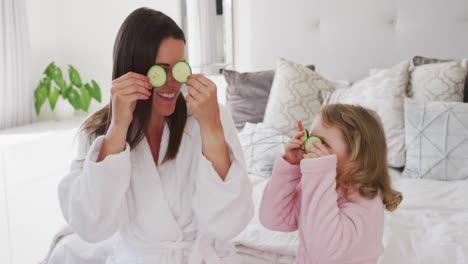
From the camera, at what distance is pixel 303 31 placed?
→ 9.29 ft

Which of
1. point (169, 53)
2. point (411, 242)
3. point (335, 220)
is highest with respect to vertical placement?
point (169, 53)

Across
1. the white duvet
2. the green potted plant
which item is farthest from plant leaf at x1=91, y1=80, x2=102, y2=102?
the white duvet

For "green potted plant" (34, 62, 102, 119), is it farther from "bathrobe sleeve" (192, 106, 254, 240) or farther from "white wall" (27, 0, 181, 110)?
"bathrobe sleeve" (192, 106, 254, 240)

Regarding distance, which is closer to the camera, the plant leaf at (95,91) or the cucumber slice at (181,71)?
the cucumber slice at (181,71)

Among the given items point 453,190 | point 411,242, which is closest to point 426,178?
point 453,190

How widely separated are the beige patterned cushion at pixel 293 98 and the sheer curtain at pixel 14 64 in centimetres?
147

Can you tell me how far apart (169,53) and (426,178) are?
133cm

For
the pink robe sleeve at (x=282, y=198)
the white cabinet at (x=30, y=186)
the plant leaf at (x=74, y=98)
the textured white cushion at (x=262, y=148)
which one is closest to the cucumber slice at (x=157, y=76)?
the pink robe sleeve at (x=282, y=198)

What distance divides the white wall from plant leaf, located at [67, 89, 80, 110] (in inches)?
11.1

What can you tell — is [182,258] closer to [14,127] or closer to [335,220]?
[335,220]

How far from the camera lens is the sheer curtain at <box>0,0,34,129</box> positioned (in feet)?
8.71

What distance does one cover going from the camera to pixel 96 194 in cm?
107

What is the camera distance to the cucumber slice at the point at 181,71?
1.07 metres

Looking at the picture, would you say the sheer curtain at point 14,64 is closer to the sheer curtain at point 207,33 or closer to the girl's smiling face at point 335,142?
the sheer curtain at point 207,33
